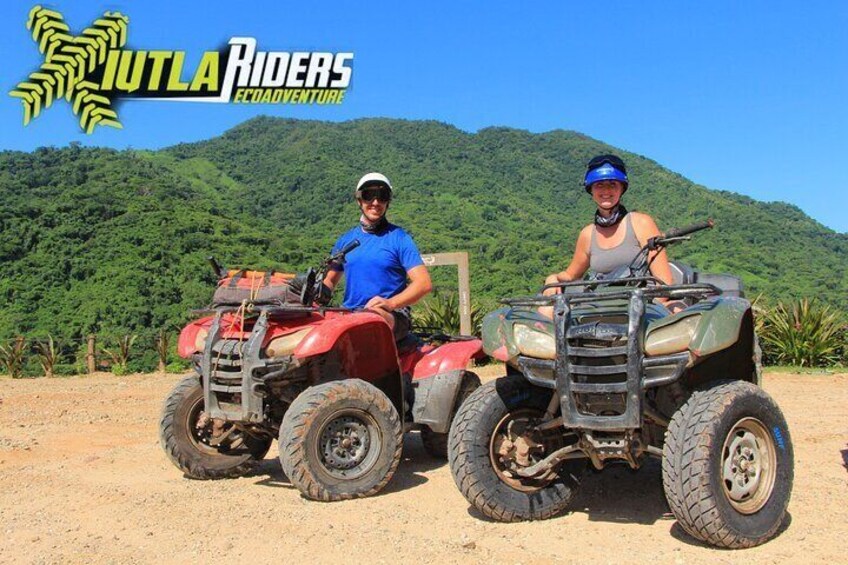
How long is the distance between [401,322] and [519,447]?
5.26ft

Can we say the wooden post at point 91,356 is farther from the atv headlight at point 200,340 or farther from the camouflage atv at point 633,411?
the camouflage atv at point 633,411

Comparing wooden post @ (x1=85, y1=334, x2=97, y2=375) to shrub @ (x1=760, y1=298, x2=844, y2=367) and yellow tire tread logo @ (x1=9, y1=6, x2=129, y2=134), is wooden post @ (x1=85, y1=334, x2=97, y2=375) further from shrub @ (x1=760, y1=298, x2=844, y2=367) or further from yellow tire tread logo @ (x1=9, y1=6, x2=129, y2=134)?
shrub @ (x1=760, y1=298, x2=844, y2=367)

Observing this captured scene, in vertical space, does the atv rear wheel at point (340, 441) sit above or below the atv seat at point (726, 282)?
below

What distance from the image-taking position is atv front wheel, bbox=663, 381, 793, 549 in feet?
11.8

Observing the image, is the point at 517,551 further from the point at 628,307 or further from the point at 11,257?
the point at 11,257

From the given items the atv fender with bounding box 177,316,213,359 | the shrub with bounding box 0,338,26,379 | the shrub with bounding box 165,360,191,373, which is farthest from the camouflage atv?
the shrub with bounding box 0,338,26,379

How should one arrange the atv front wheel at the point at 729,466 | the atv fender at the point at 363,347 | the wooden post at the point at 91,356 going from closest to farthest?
the atv front wheel at the point at 729,466 < the atv fender at the point at 363,347 < the wooden post at the point at 91,356

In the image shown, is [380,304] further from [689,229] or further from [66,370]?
[66,370]

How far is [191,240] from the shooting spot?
6150 cm

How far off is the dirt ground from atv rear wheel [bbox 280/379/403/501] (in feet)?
0.43

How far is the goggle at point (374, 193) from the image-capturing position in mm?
5695

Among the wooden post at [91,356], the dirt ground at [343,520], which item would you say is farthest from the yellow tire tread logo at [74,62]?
the dirt ground at [343,520]

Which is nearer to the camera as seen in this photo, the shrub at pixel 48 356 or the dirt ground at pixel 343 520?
the dirt ground at pixel 343 520

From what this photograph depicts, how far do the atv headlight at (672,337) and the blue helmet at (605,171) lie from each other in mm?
1274
